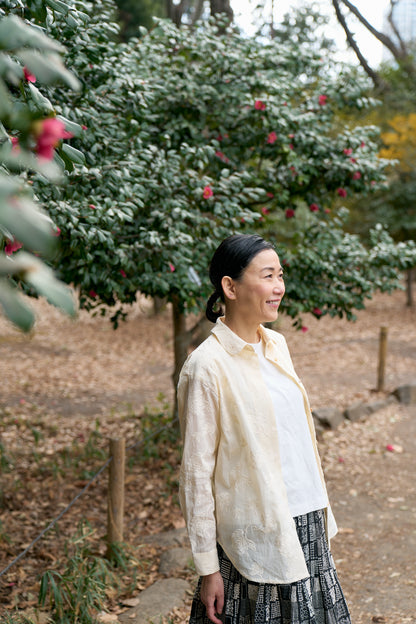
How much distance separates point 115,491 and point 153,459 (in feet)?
5.81

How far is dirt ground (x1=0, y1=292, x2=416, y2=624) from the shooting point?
136 inches

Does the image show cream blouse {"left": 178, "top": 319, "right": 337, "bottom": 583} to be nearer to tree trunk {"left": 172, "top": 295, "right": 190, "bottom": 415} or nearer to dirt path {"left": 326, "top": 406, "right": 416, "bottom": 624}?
dirt path {"left": 326, "top": 406, "right": 416, "bottom": 624}

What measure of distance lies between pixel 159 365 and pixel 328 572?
7.54 m

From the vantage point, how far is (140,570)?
3.40 metres

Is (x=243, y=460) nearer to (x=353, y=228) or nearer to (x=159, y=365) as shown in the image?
(x=159, y=365)

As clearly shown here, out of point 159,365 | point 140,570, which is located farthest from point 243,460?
point 159,365

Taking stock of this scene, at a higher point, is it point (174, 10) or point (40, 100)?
point (174, 10)

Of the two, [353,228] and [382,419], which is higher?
[353,228]

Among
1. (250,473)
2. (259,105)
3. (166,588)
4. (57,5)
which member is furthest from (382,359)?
(57,5)

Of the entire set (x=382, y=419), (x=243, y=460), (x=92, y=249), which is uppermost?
(x=92, y=249)

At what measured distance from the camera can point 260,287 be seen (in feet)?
5.69

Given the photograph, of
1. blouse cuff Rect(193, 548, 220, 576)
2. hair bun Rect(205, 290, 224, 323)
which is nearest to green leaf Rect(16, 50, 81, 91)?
hair bun Rect(205, 290, 224, 323)

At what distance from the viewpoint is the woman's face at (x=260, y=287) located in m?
1.74

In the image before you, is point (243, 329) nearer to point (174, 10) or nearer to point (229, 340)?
point (229, 340)
